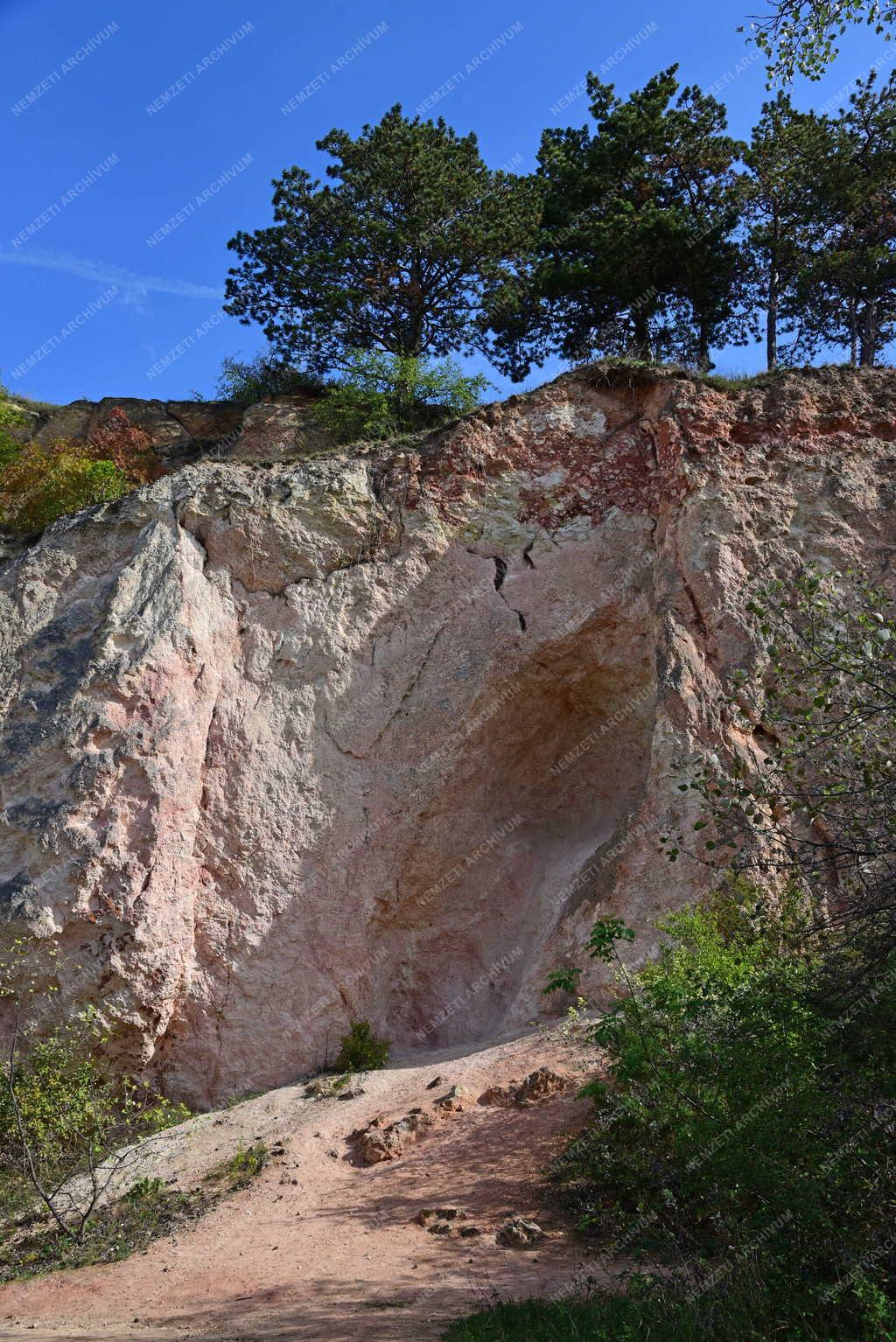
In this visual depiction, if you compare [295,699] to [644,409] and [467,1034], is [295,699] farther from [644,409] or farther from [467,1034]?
Answer: [644,409]

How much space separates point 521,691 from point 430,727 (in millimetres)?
1224

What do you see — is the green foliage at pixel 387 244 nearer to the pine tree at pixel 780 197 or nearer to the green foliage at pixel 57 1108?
the pine tree at pixel 780 197

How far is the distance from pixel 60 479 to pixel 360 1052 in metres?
12.9

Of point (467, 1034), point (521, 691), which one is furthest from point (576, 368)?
point (467, 1034)

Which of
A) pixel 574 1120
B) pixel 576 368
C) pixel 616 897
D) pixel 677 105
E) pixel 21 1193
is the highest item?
pixel 677 105

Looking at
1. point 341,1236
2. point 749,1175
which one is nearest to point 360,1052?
point 341,1236

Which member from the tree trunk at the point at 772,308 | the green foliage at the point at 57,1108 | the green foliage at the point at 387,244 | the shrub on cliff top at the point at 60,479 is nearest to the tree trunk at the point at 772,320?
the tree trunk at the point at 772,308

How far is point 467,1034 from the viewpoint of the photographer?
1084 centimetres

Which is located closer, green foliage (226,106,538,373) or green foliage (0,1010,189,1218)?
green foliage (0,1010,189,1218)

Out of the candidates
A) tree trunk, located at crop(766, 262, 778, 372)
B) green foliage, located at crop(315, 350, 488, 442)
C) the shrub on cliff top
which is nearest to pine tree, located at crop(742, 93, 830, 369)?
tree trunk, located at crop(766, 262, 778, 372)

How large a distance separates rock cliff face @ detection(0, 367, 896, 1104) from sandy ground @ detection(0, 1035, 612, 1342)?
1319mm

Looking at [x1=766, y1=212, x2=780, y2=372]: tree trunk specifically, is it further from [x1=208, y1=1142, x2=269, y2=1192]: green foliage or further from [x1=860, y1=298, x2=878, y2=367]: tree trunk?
[x1=208, y1=1142, x2=269, y2=1192]: green foliage

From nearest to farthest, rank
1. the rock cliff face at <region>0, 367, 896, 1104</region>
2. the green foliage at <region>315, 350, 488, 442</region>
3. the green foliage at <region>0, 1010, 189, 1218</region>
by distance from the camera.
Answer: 1. the green foliage at <region>0, 1010, 189, 1218</region>
2. the rock cliff face at <region>0, 367, 896, 1104</region>
3. the green foliage at <region>315, 350, 488, 442</region>

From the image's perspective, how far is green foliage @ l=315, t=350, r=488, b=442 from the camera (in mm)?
18062
